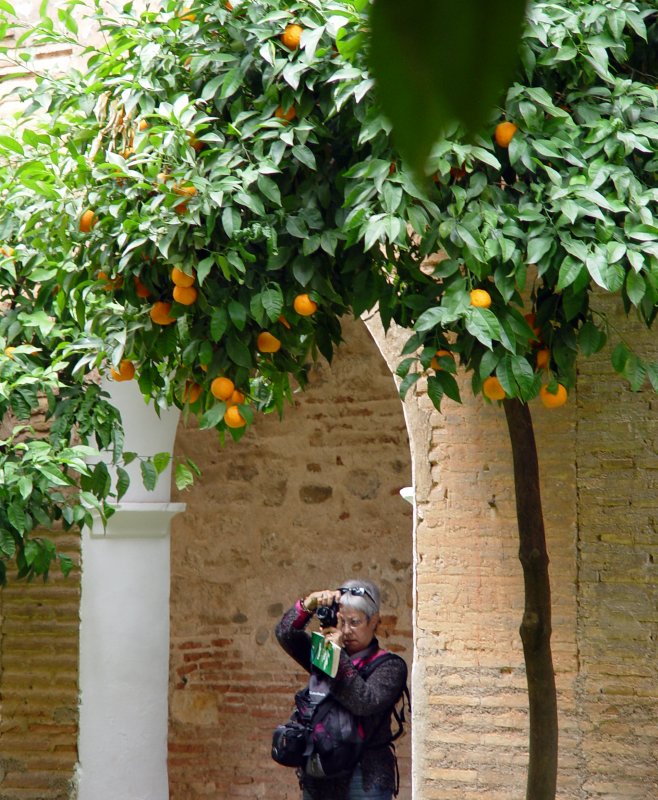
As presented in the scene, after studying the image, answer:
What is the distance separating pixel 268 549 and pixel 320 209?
447 cm

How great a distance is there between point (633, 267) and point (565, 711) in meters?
1.94

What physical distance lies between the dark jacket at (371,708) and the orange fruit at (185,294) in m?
1.51

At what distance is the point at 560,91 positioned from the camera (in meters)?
3.19

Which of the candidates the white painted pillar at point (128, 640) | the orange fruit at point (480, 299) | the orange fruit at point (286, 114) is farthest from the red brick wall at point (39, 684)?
the orange fruit at point (480, 299)

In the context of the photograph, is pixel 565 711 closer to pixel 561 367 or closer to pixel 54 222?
pixel 561 367

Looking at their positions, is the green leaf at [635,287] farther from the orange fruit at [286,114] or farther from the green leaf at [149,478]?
the green leaf at [149,478]

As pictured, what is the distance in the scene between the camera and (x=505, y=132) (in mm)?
2885

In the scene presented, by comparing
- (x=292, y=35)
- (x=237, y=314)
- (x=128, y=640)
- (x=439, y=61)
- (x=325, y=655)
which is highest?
(x=292, y=35)

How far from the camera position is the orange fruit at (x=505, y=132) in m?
2.88

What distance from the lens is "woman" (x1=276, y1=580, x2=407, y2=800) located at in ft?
13.1

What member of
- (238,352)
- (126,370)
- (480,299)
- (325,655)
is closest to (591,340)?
Result: (480,299)

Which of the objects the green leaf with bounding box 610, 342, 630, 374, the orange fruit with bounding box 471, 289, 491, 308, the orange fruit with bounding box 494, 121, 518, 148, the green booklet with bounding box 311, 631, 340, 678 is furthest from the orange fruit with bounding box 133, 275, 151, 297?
the green booklet with bounding box 311, 631, 340, 678

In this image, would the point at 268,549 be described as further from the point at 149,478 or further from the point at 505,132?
the point at 505,132

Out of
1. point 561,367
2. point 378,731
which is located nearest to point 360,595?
point 378,731
